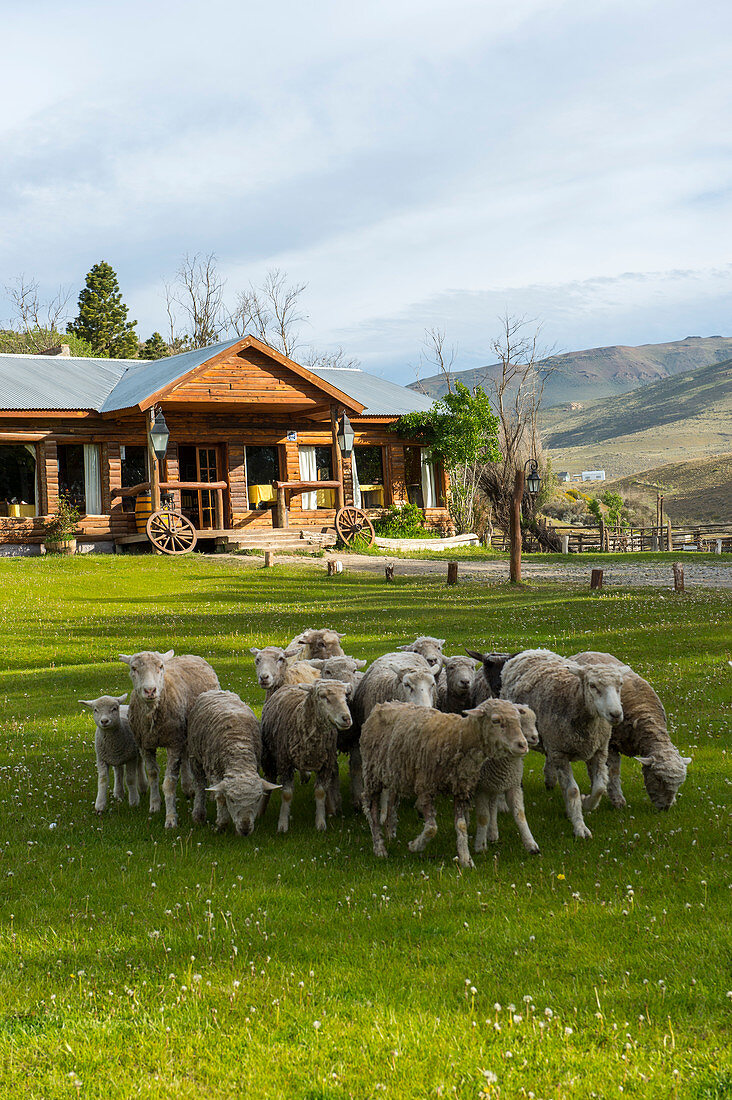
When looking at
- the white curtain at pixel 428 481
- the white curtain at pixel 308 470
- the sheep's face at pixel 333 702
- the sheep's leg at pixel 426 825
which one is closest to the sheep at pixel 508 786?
the sheep's leg at pixel 426 825

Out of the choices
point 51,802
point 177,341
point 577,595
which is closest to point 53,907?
point 51,802

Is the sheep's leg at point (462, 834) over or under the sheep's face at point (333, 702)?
under

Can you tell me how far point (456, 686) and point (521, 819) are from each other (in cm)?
227

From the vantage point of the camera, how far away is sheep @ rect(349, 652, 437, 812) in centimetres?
835

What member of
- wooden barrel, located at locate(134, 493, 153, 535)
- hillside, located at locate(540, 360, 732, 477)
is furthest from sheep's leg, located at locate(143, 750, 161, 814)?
hillside, located at locate(540, 360, 732, 477)

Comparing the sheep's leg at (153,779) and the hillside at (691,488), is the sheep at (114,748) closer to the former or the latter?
the sheep's leg at (153,779)

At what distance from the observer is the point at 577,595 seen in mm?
22672

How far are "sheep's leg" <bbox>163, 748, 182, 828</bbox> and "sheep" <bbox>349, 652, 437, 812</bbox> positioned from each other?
1.66 m

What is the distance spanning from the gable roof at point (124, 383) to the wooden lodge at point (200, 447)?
72mm

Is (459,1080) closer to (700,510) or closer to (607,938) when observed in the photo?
(607,938)

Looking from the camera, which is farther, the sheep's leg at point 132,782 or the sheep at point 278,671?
the sheep at point 278,671

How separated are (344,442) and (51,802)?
23.5 m

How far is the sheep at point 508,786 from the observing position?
7023 millimetres

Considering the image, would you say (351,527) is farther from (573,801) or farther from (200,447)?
(573,801)
